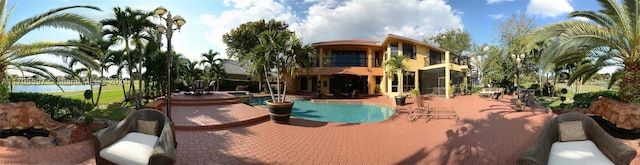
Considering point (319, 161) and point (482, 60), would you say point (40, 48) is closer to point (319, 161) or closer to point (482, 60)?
point (319, 161)

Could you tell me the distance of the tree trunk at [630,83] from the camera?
7.05 meters

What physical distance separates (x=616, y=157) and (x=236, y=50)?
28585mm

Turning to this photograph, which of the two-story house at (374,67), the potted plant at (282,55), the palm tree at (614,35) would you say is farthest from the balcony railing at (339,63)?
the palm tree at (614,35)

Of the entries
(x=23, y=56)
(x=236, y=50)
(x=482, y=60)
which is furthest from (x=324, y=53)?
(x=482, y=60)

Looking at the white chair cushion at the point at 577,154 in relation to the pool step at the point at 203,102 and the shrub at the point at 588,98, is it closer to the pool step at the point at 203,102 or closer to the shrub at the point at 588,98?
the shrub at the point at 588,98

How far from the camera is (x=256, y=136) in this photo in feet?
24.3

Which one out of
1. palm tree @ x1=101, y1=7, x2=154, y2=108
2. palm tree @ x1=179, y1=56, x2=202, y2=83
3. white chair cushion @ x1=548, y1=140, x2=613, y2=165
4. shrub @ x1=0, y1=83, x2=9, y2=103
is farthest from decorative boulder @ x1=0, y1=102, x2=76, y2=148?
palm tree @ x1=179, y1=56, x2=202, y2=83

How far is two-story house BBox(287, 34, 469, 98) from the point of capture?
22609 millimetres

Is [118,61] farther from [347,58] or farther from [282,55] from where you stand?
[347,58]

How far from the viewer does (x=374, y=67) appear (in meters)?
24.7

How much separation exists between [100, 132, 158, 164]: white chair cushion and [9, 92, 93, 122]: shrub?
4525 mm

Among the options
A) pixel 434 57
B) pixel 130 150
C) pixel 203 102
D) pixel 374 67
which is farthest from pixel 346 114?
pixel 434 57

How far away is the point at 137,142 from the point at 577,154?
7373mm

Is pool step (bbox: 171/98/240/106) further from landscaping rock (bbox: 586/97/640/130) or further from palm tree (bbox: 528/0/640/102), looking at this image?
landscaping rock (bbox: 586/97/640/130)
